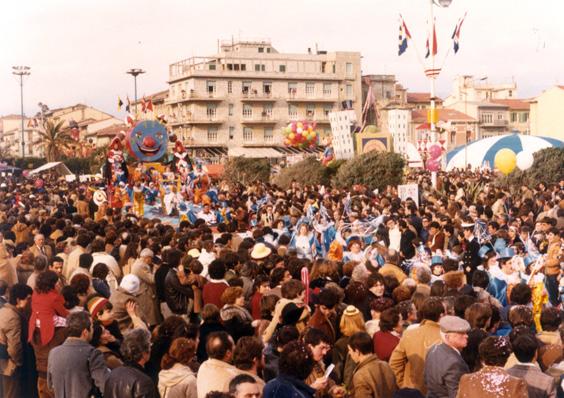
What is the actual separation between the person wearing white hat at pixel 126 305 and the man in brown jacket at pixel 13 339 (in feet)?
2.70

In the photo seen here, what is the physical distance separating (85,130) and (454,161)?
151 ft

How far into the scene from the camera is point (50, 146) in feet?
209

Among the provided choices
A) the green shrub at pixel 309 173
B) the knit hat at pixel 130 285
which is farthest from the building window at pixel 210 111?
the knit hat at pixel 130 285

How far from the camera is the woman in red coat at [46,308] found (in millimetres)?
6938

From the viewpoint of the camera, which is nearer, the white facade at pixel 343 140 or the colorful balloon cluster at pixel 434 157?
the colorful balloon cluster at pixel 434 157

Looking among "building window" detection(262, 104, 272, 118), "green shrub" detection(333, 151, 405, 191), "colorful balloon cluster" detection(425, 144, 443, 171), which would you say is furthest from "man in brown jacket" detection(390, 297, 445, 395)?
"building window" detection(262, 104, 272, 118)

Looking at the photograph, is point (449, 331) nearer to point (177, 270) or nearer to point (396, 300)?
point (396, 300)

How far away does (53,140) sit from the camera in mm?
63219

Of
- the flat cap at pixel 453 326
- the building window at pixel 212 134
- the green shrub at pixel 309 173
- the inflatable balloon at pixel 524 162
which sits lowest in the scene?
the flat cap at pixel 453 326

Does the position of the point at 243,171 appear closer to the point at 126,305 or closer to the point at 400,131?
the point at 400,131

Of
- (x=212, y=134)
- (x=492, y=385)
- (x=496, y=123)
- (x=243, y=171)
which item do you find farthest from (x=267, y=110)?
(x=492, y=385)

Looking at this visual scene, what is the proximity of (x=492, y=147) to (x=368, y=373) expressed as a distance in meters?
42.8

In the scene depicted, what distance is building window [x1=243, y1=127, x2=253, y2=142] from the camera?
72438 millimetres

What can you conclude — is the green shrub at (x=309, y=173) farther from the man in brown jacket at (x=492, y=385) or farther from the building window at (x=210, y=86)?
the building window at (x=210, y=86)
